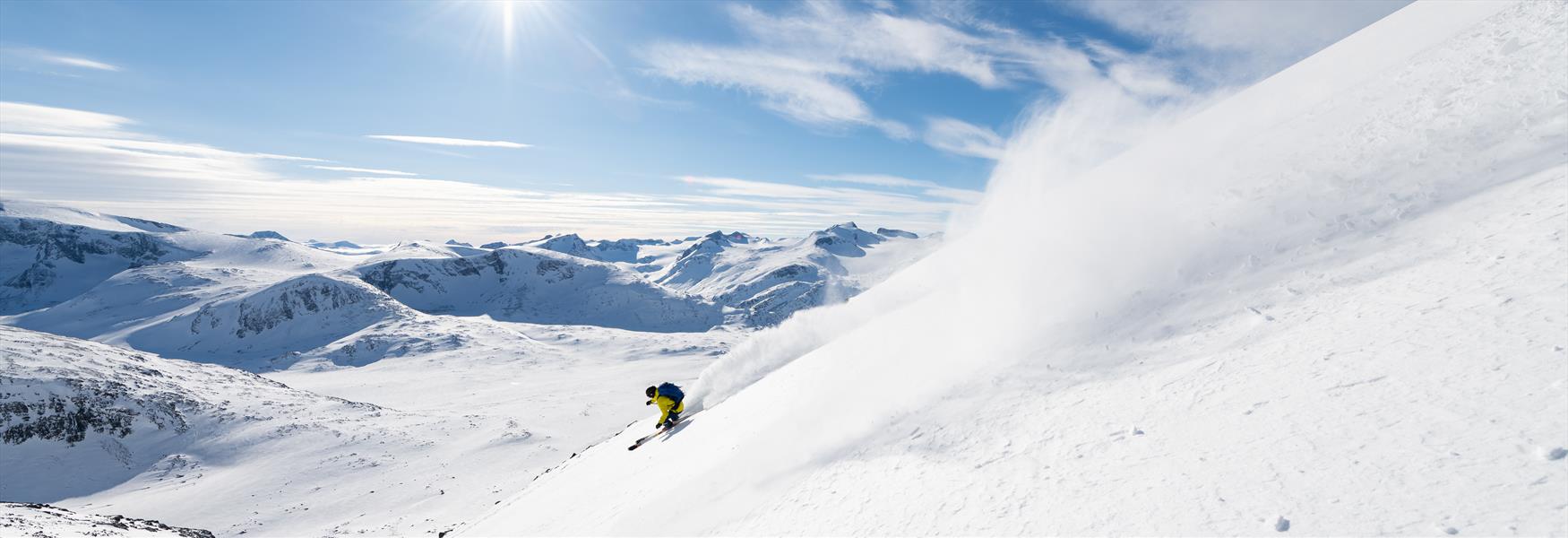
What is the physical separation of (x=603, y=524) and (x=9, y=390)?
268 ft

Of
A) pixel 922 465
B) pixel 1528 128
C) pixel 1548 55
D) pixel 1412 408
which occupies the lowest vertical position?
pixel 922 465

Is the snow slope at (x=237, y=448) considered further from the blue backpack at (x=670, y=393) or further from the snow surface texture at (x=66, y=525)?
the blue backpack at (x=670, y=393)

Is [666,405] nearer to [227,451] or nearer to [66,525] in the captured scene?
[66,525]

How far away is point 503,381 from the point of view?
139m

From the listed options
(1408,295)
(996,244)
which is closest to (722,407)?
(996,244)

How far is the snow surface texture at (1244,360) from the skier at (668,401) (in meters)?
2.91

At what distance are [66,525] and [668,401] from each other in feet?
69.5

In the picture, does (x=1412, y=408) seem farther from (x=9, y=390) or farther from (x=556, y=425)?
(x=9, y=390)

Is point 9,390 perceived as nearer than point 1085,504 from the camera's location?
No

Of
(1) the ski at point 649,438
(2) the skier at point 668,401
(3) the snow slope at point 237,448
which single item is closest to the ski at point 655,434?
(1) the ski at point 649,438

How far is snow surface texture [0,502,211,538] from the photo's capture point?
18.9 meters

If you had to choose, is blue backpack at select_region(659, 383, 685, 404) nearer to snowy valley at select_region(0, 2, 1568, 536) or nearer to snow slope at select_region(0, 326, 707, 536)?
snowy valley at select_region(0, 2, 1568, 536)

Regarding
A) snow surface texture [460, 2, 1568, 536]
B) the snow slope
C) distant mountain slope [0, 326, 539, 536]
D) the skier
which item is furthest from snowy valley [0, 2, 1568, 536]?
→ the snow slope

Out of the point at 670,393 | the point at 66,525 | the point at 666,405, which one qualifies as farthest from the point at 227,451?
the point at 670,393
